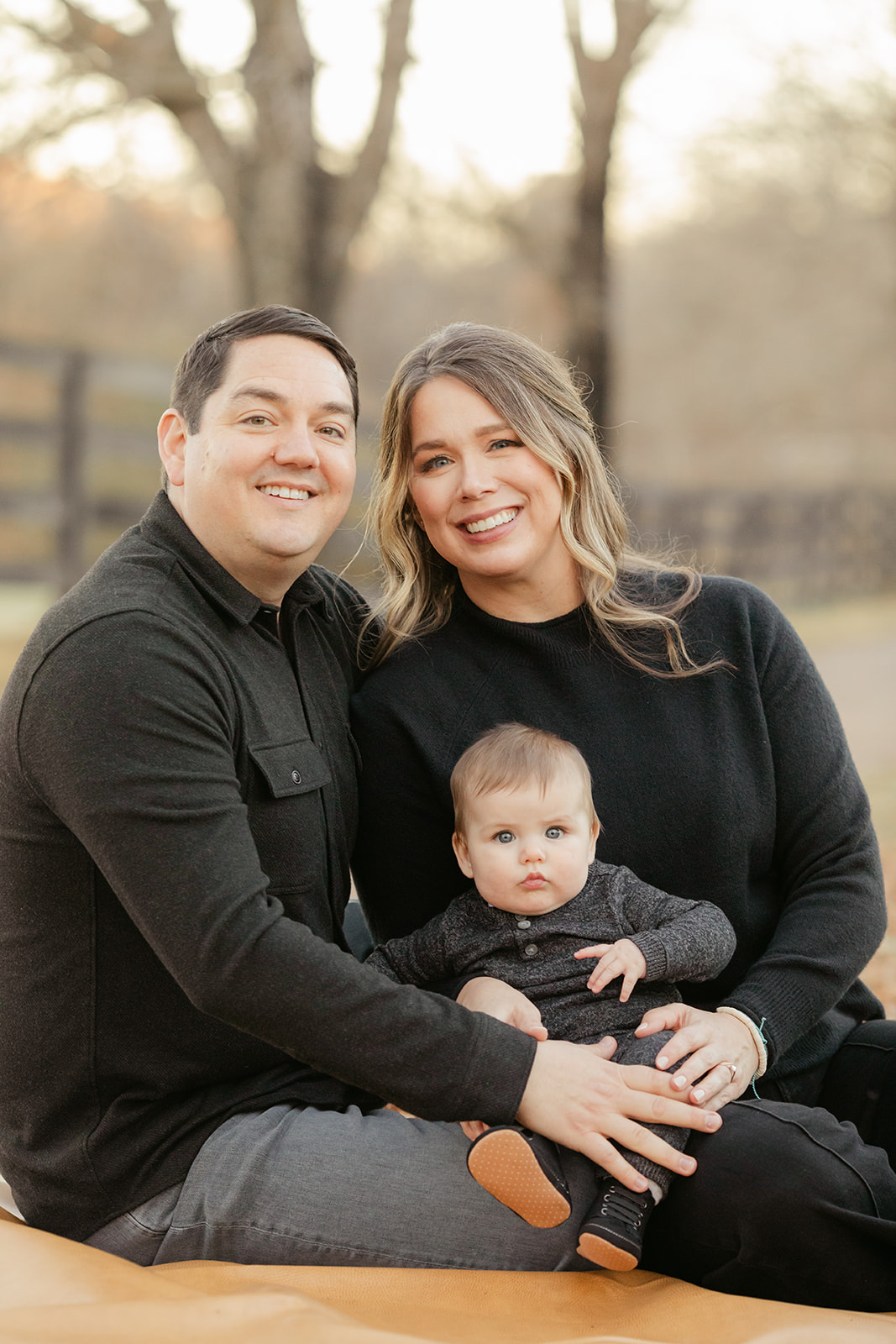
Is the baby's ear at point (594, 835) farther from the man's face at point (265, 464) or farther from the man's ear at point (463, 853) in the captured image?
the man's face at point (265, 464)

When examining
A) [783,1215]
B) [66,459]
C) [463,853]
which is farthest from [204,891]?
[66,459]

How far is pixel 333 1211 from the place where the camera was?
204 cm

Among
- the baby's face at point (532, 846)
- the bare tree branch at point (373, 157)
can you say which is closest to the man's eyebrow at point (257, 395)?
the baby's face at point (532, 846)

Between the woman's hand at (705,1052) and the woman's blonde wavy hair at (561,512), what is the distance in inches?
29.0

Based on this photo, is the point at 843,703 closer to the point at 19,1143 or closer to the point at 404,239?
the point at 19,1143

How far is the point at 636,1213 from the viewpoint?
1.97 meters

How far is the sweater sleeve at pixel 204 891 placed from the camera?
186 centimetres

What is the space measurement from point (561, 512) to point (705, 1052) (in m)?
1.18

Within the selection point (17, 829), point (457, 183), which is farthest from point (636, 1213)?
point (457, 183)

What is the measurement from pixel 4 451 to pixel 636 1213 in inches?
299

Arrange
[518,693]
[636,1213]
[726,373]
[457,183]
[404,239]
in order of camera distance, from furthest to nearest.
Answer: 1. [726,373]
2. [404,239]
3. [457,183]
4. [518,693]
5. [636,1213]

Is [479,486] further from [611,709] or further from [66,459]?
[66,459]

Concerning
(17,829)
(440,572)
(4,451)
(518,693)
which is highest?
(4,451)

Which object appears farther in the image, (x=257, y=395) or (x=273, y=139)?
(x=273, y=139)
